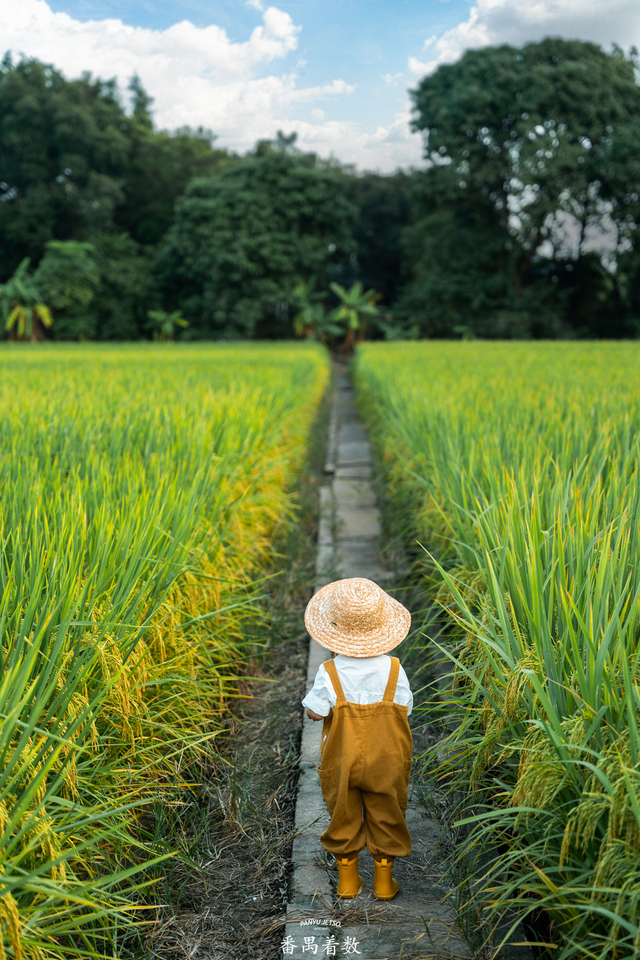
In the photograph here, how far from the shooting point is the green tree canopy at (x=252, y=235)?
22141mm

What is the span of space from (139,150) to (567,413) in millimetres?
31989

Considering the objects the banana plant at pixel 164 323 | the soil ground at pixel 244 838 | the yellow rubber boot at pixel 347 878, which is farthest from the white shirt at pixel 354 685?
the banana plant at pixel 164 323

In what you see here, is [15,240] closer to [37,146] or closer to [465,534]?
[37,146]

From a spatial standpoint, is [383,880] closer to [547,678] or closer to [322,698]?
[322,698]

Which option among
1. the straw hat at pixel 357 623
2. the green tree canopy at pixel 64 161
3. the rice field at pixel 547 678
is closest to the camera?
the rice field at pixel 547 678

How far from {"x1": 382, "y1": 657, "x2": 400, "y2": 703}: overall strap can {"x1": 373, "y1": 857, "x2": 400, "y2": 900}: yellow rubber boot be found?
373 millimetres

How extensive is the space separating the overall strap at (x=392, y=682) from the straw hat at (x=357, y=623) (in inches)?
1.5

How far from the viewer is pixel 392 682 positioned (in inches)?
55.4

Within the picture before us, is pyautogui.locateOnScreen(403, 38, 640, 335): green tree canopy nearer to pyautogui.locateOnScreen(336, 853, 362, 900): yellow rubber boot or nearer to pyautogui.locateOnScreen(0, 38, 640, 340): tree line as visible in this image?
pyautogui.locateOnScreen(0, 38, 640, 340): tree line

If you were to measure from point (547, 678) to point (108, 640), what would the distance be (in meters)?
0.99

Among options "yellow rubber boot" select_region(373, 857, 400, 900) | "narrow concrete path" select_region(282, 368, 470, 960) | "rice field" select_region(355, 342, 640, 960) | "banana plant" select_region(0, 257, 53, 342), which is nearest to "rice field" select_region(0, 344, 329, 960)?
"narrow concrete path" select_region(282, 368, 470, 960)

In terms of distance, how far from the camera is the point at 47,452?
9.25ft

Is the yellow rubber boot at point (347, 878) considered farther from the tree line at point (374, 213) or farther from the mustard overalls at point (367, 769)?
the tree line at point (374, 213)

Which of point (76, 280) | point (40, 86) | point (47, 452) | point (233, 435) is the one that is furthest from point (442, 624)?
point (40, 86)
